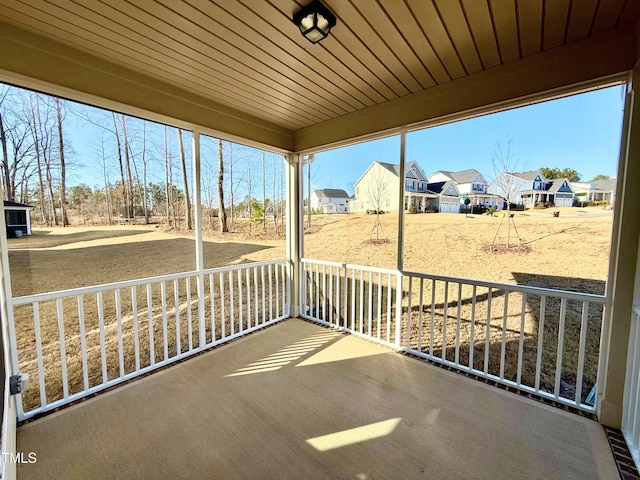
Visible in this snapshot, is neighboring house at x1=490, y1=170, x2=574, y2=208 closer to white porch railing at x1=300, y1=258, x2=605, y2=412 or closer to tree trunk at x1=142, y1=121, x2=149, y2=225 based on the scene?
white porch railing at x1=300, y1=258, x2=605, y2=412

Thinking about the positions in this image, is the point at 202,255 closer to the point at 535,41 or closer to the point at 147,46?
the point at 147,46

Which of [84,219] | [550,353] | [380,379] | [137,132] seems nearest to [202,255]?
[84,219]

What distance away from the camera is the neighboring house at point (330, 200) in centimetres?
359

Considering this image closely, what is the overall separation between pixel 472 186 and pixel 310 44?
6.40 ft

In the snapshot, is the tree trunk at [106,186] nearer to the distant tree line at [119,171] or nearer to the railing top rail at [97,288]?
the distant tree line at [119,171]

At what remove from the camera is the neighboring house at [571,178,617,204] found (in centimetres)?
182

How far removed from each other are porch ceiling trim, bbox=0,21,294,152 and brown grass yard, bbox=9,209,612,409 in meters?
1.13

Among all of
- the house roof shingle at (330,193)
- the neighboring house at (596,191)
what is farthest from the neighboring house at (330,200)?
the neighboring house at (596,191)

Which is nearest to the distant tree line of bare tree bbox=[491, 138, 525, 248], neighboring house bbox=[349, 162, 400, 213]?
neighboring house bbox=[349, 162, 400, 213]

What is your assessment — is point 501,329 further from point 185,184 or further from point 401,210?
point 185,184

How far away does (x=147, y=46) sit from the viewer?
1788 millimetres

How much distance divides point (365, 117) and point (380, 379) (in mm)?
2653

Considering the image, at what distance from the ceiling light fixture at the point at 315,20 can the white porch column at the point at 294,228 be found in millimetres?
2095

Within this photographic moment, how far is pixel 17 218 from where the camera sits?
1.87 m
